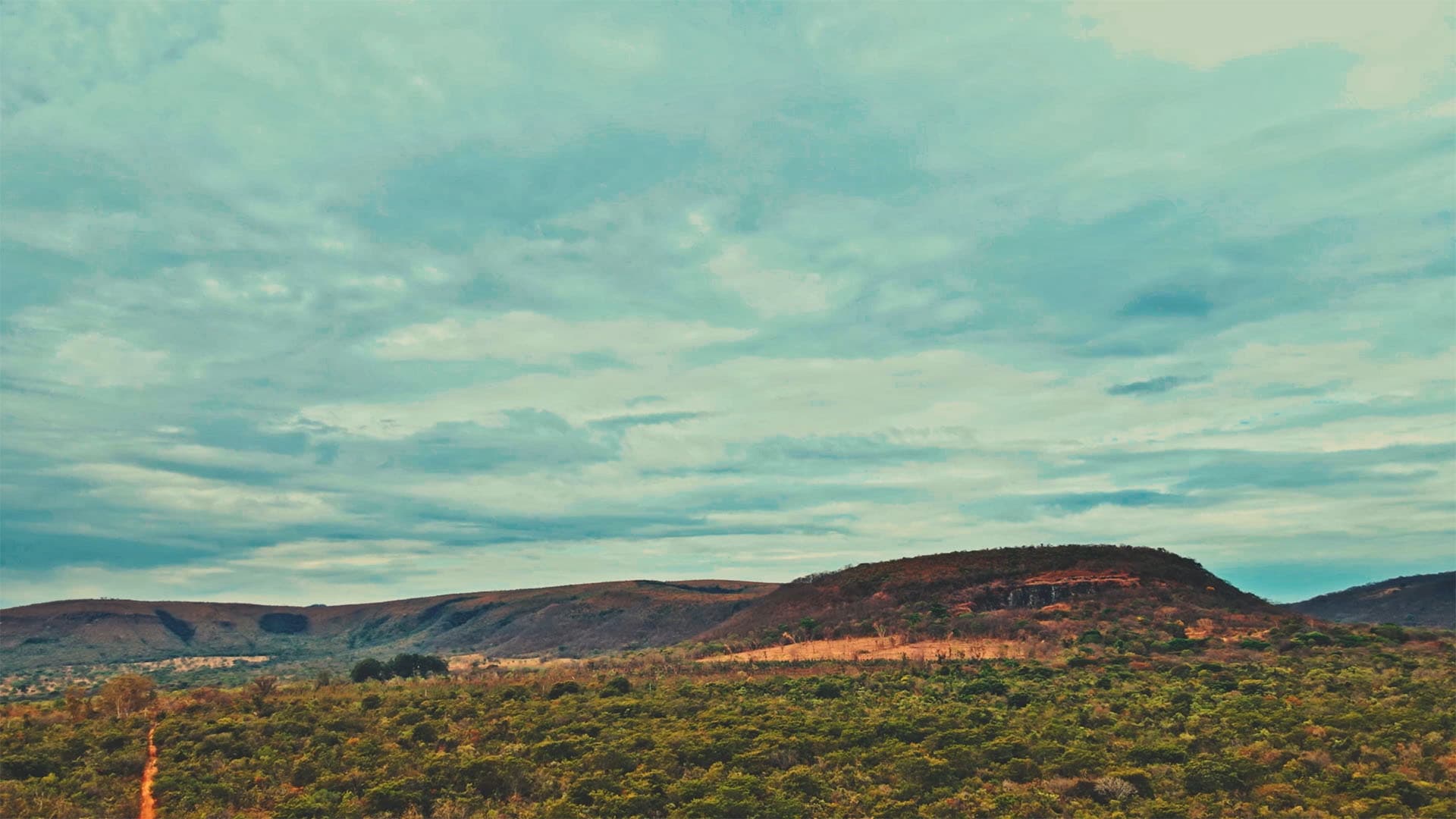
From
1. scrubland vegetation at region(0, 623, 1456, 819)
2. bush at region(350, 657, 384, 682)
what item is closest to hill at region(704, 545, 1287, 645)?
scrubland vegetation at region(0, 623, 1456, 819)

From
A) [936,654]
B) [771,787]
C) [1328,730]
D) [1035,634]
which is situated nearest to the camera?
[771,787]

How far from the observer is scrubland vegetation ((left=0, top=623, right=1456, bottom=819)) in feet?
92.1

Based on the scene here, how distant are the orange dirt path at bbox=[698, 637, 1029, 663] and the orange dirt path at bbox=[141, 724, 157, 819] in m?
42.6

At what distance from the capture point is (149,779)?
32.1 m

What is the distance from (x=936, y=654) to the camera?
217ft

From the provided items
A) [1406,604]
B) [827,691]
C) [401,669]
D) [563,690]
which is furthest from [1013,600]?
[1406,604]

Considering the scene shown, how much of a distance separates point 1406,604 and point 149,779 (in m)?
216

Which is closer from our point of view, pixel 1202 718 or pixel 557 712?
pixel 1202 718

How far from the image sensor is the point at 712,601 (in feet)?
543

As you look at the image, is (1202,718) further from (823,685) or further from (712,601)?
(712,601)

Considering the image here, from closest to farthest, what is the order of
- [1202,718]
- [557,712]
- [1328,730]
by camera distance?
[1328,730] < [1202,718] < [557,712]

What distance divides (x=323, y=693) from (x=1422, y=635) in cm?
7865

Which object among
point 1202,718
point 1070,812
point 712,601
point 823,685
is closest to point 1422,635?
point 1202,718

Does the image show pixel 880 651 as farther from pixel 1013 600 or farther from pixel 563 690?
pixel 563 690
